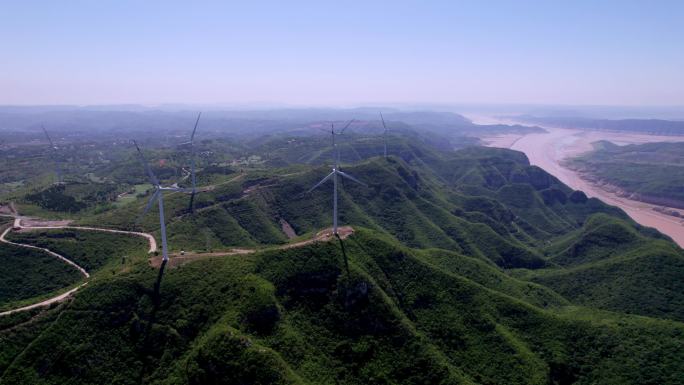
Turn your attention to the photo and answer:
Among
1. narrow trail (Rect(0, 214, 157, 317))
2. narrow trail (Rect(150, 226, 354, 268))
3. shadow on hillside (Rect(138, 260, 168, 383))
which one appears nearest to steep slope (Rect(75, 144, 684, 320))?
narrow trail (Rect(0, 214, 157, 317))

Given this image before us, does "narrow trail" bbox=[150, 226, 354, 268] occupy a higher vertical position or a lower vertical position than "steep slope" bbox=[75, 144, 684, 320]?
higher

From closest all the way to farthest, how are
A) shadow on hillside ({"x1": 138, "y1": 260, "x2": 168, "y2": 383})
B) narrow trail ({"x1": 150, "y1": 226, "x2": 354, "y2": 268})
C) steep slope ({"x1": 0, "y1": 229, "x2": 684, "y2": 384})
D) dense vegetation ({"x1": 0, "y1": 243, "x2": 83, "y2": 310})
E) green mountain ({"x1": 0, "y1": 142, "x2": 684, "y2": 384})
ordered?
1. steep slope ({"x1": 0, "y1": 229, "x2": 684, "y2": 384})
2. green mountain ({"x1": 0, "y1": 142, "x2": 684, "y2": 384})
3. shadow on hillside ({"x1": 138, "y1": 260, "x2": 168, "y2": 383})
4. narrow trail ({"x1": 150, "y1": 226, "x2": 354, "y2": 268})
5. dense vegetation ({"x1": 0, "y1": 243, "x2": 83, "y2": 310})

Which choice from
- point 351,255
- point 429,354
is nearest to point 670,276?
point 429,354

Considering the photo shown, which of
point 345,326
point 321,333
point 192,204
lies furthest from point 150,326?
point 192,204

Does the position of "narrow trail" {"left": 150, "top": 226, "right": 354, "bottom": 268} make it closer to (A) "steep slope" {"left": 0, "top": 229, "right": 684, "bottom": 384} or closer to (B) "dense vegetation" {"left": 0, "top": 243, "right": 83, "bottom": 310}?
(A) "steep slope" {"left": 0, "top": 229, "right": 684, "bottom": 384}

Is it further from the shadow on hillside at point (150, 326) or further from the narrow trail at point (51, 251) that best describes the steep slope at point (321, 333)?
the narrow trail at point (51, 251)

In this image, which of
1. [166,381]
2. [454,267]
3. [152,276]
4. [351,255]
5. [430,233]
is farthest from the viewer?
[430,233]

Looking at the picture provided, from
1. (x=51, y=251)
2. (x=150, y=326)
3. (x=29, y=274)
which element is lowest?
(x=150, y=326)

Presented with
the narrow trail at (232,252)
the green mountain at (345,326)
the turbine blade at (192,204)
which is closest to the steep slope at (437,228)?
the green mountain at (345,326)

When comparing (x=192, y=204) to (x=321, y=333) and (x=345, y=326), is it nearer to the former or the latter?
(x=321, y=333)

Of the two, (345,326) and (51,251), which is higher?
(51,251)

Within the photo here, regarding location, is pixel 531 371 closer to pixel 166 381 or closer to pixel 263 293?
pixel 263 293
